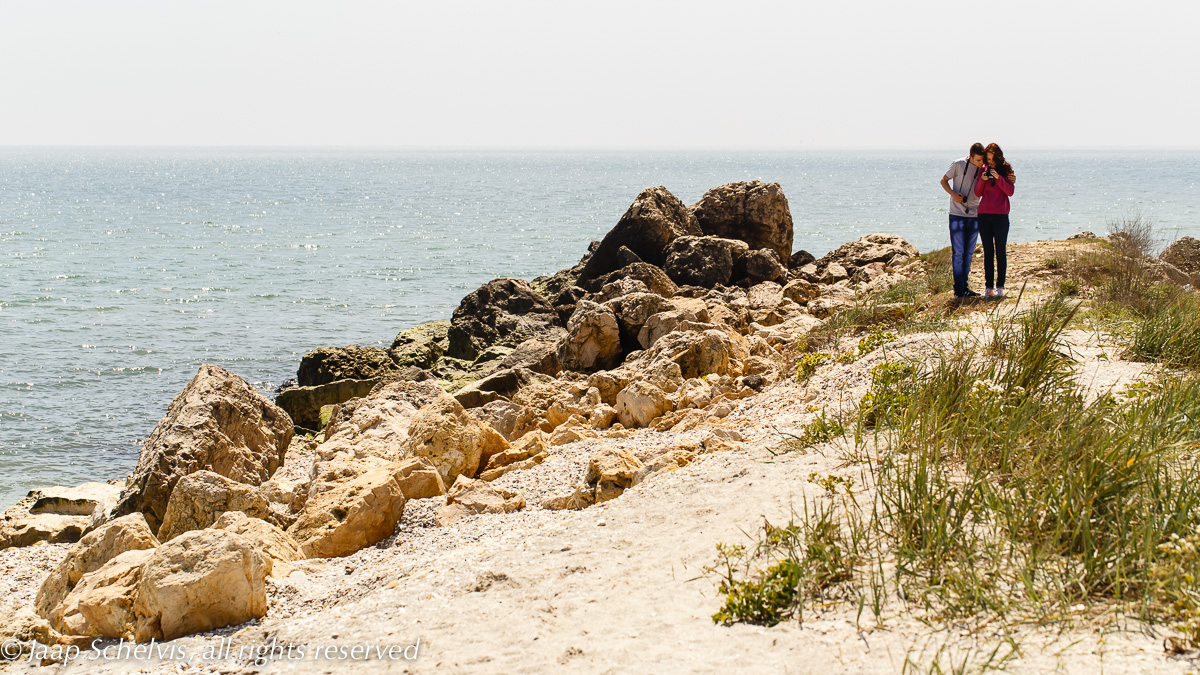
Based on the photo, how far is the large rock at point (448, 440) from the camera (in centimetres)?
804

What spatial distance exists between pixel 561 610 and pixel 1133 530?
107 inches

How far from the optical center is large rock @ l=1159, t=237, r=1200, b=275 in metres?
14.9

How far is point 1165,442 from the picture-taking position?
4.64m

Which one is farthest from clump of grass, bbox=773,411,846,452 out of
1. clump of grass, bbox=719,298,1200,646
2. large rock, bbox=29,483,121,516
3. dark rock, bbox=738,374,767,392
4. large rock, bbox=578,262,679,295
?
large rock, bbox=578,262,679,295

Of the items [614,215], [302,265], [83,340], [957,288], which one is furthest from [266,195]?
[957,288]

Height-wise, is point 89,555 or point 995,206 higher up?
point 995,206

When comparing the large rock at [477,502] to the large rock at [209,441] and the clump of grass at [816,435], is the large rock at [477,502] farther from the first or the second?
the large rock at [209,441]

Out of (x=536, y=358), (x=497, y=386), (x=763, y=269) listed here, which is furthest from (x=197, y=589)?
(x=763, y=269)

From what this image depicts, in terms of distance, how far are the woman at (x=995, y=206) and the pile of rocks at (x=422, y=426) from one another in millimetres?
2638

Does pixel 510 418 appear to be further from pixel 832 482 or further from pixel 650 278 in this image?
pixel 650 278

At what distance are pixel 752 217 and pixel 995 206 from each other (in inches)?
373

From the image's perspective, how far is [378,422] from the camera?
959cm

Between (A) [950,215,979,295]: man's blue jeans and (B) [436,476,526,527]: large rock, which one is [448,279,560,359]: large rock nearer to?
(A) [950,215,979,295]: man's blue jeans

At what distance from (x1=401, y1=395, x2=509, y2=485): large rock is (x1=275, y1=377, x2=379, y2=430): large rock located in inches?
174
